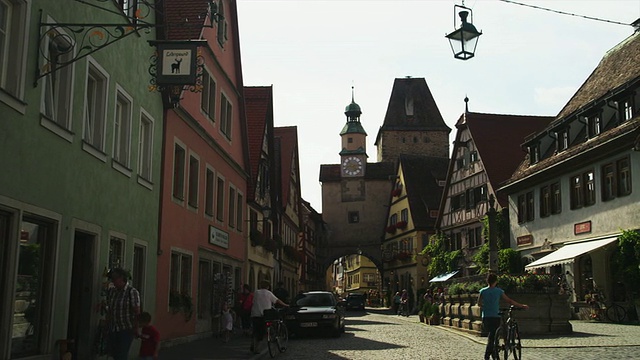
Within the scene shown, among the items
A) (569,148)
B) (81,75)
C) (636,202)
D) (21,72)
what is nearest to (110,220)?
(81,75)

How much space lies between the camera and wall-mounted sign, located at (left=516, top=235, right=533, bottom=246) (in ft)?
112

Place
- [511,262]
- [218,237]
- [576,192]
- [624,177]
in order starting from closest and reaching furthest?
[218,237]
[624,177]
[576,192]
[511,262]

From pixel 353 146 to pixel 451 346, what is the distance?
7530 cm

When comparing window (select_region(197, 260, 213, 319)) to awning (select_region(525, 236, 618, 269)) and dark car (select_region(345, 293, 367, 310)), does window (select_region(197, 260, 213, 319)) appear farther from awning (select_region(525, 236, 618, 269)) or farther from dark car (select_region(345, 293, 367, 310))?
dark car (select_region(345, 293, 367, 310))

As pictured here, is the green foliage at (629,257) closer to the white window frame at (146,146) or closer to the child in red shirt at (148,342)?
the white window frame at (146,146)

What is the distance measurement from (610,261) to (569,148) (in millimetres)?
5805

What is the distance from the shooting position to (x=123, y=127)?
15188 mm

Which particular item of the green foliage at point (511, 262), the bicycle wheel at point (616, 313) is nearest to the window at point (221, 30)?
the bicycle wheel at point (616, 313)

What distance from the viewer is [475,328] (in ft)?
70.0

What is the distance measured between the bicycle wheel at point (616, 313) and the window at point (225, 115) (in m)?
14.4

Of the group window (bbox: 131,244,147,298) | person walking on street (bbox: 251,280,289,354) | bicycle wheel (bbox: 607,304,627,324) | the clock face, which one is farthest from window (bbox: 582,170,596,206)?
the clock face

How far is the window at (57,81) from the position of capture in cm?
1108

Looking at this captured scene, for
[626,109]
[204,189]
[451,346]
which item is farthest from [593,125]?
[204,189]

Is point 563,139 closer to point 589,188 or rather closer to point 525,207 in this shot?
point 589,188
